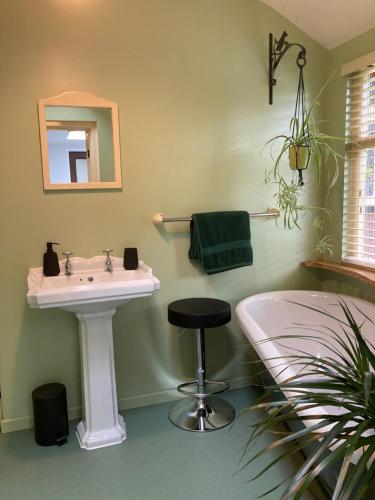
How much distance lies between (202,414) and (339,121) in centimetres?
207

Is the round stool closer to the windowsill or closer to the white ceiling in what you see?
the windowsill

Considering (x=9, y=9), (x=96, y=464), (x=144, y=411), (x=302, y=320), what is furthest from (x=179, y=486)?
(x=9, y=9)

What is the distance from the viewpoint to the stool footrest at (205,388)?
2432 mm

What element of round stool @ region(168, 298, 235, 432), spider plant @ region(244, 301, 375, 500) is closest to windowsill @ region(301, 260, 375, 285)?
round stool @ region(168, 298, 235, 432)

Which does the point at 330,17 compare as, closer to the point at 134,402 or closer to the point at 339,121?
the point at 339,121

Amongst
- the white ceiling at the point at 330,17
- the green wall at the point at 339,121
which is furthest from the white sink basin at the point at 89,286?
the white ceiling at the point at 330,17

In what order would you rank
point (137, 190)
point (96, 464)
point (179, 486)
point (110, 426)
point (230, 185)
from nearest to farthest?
1. point (179, 486)
2. point (96, 464)
3. point (110, 426)
4. point (137, 190)
5. point (230, 185)

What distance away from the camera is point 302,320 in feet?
8.54

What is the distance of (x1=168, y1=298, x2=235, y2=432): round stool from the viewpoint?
7.19 feet

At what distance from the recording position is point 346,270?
2506 millimetres

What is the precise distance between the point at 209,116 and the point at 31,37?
1.08 meters

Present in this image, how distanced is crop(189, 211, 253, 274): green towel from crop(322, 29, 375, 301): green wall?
2.16 ft

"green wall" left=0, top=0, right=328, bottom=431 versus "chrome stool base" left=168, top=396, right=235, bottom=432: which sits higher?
"green wall" left=0, top=0, right=328, bottom=431

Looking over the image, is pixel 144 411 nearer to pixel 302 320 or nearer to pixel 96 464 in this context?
pixel 96 464
